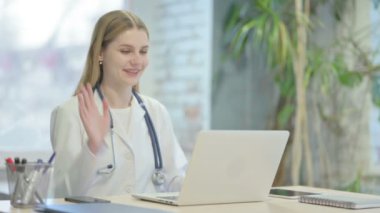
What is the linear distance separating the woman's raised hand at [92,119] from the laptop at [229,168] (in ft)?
1.29

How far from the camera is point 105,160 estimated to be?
2.55 m

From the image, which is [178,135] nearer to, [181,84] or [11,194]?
[181,84]

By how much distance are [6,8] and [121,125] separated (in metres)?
1.51

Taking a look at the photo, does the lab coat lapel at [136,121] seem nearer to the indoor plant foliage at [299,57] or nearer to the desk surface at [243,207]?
the desk surface at [243,207]

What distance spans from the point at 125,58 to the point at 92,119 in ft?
1.27

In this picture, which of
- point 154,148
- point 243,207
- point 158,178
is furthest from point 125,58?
point 243,207

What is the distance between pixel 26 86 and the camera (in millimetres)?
3984

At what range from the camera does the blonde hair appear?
2.74 m

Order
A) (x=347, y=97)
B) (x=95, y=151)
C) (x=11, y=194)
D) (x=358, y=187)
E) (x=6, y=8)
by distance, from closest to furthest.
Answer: (x=11, y=194)
(x=95, y=151)
(x=6, y=8)
(x=358, y=187)
(x=347, y=97)

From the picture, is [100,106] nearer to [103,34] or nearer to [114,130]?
[114,130]

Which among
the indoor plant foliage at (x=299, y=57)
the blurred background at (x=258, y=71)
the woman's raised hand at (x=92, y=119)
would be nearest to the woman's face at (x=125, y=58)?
the woman's raised hand at (x=92, y=119)

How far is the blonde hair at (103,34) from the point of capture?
2.74m

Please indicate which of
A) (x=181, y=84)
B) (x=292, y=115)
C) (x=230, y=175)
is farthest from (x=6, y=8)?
(x=230, y=175)

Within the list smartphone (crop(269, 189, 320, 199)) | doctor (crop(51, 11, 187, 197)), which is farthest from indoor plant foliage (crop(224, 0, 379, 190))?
smartphone (crop(269, 189, 320, 199))
